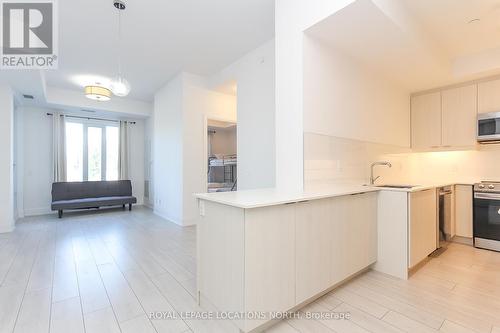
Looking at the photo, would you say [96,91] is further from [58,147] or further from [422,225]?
[422,225]

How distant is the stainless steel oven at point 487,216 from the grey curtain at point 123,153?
7.46 m

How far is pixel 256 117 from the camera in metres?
3.60

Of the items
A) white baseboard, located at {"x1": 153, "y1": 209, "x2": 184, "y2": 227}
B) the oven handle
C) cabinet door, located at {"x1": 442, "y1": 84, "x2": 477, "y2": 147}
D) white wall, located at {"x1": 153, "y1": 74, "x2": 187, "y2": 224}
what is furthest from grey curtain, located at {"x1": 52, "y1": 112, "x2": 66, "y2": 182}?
the oven handle

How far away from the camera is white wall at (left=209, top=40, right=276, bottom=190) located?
3.38 meters

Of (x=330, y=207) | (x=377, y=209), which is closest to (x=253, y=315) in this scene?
(x=330, y=207)

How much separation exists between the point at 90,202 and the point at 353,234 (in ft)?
18.9

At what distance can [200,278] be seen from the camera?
183 centimetres

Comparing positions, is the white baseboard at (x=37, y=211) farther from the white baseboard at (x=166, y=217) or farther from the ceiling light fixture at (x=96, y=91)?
the ceiling light fixture at (x=96, y=91)

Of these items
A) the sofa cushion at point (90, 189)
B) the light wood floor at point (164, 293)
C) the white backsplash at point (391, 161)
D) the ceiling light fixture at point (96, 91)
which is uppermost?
the ceiling light fixture at point (96, 91)

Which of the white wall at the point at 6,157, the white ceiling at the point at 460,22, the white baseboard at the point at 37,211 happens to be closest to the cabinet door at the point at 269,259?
the white ceiling at the point at 460,22

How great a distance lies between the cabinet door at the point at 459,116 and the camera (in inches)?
134

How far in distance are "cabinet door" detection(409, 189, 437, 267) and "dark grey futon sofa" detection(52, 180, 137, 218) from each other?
6.00 meters

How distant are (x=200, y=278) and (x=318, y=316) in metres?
0.93

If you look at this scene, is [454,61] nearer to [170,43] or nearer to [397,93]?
[397,93]
